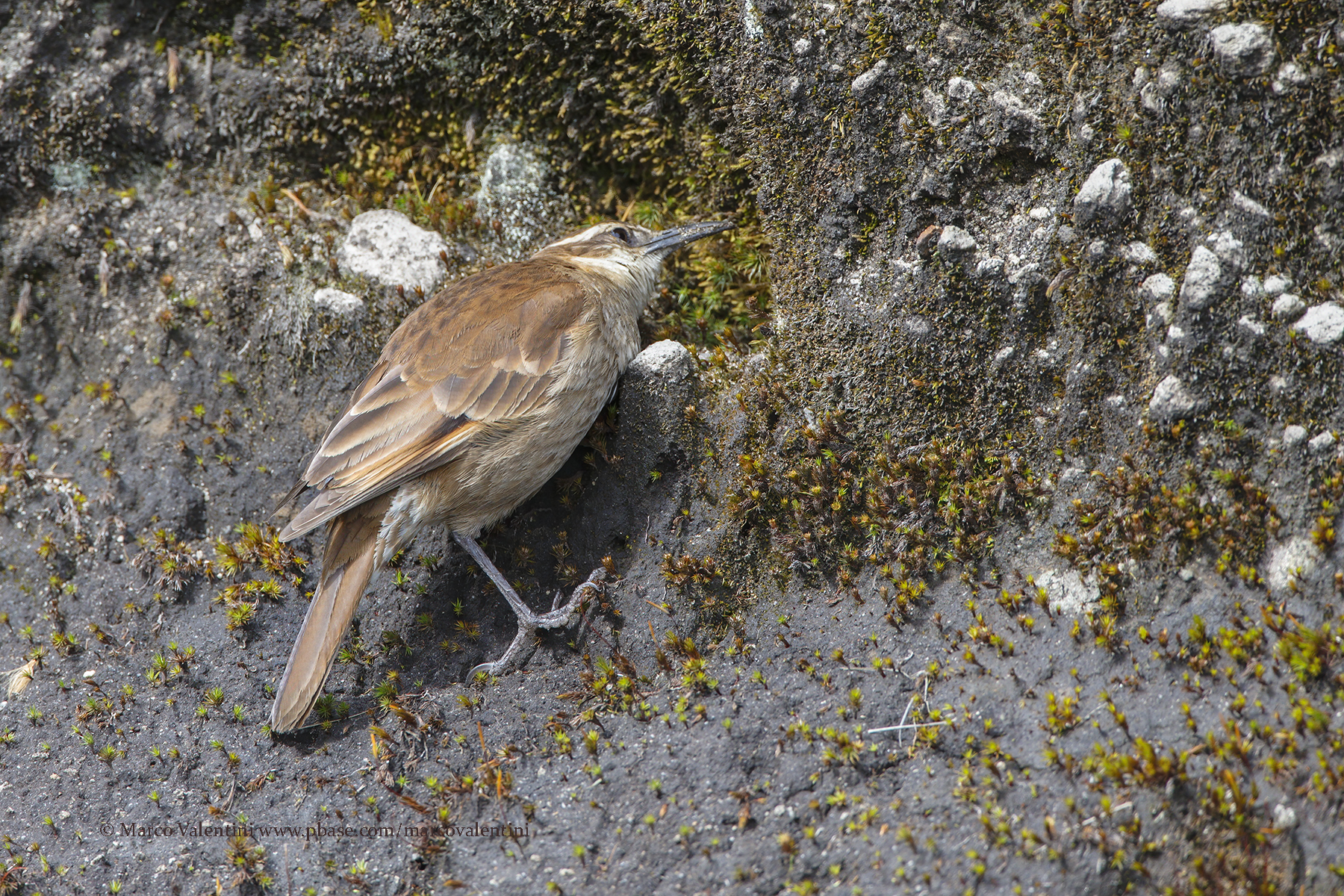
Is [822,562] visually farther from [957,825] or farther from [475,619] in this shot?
[475,619]

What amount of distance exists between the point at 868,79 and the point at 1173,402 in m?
2.59

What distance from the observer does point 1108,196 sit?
4.78 meters

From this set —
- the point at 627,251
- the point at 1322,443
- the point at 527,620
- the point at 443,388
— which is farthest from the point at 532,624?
the point at 1322,443

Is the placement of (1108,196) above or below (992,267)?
above

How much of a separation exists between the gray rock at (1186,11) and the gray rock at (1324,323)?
5.10 ft

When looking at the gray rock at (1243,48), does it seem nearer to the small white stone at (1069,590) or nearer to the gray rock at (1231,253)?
the gray rock at (1231,253)

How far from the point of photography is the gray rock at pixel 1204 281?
14.8 ft

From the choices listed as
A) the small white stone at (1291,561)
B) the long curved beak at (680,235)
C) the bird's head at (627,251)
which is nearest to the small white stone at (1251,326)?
the small white stone at (1291,561)

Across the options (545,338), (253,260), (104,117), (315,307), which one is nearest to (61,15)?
(104,117)

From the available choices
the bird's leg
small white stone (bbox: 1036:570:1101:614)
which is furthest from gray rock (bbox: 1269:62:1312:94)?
the bird's leg

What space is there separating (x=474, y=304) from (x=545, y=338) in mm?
590

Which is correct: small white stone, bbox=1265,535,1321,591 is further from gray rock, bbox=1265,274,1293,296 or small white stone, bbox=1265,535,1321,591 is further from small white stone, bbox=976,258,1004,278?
small white stone, bbox=976,258,1004,278

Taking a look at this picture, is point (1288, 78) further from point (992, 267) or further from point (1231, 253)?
point (992, 267)

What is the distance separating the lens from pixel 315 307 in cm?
696
